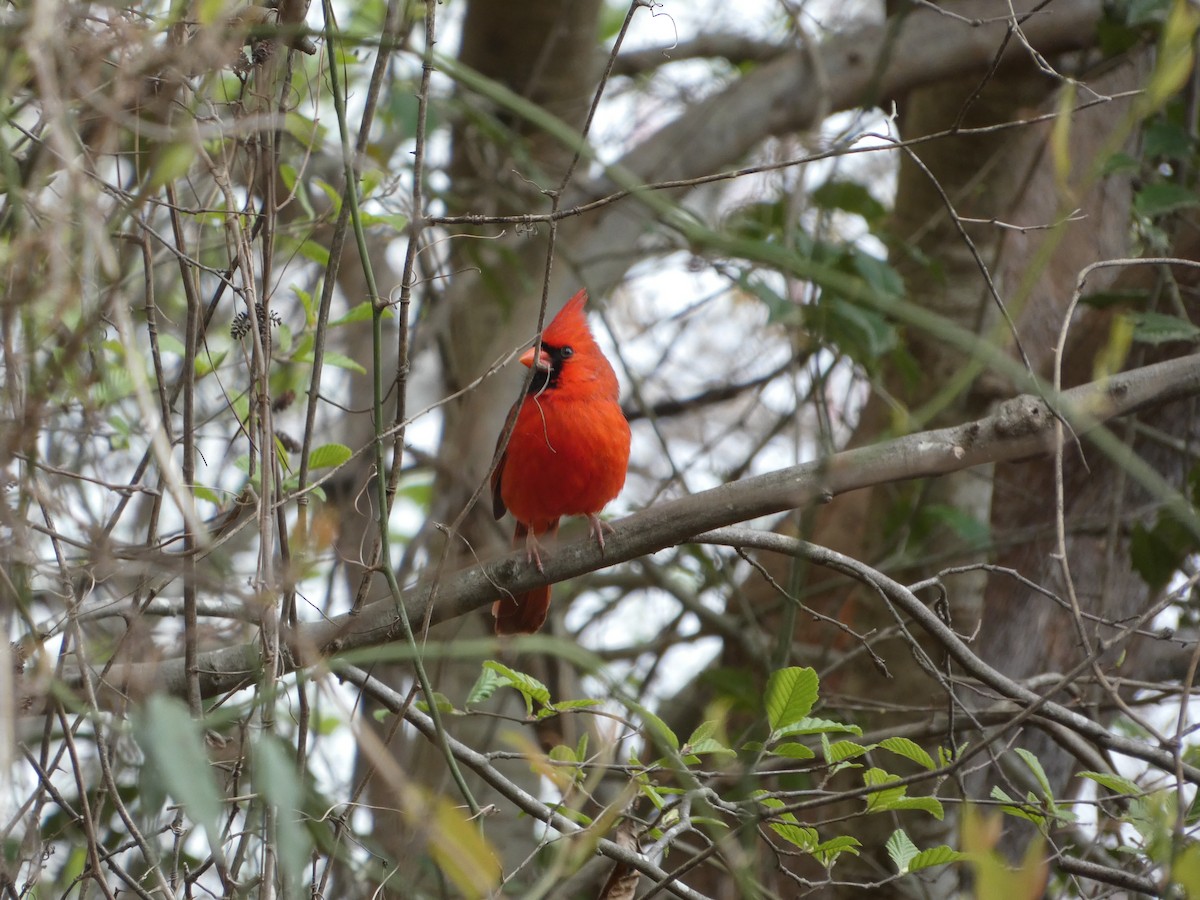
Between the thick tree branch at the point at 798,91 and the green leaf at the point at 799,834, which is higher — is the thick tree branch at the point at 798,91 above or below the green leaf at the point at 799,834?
above

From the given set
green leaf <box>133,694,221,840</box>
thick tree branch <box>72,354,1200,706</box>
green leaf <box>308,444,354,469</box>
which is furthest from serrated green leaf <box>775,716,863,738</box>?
green leaf <box>133,694,221,840</box>

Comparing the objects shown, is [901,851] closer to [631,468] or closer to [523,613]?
[523,613]

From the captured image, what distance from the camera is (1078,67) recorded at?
4027mm

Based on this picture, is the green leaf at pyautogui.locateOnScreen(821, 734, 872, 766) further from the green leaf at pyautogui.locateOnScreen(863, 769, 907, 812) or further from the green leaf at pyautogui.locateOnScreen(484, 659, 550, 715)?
the green leaf at pyautogui.locateOnScreen(484, 659, 550, 715)

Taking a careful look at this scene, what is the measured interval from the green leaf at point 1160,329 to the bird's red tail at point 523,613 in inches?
67.0

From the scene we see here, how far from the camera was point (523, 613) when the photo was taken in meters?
3.53

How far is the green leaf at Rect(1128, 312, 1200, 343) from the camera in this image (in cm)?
287

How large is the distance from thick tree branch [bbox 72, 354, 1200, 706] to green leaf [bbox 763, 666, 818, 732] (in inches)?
10.4

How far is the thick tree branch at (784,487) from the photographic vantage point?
2.01 metres

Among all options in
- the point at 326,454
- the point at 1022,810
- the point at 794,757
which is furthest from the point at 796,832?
the point at 326,454

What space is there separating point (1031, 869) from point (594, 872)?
1.91 m

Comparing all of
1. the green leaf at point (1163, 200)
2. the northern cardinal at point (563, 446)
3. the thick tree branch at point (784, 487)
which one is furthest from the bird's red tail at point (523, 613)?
the green leaf at point (1163, 200)

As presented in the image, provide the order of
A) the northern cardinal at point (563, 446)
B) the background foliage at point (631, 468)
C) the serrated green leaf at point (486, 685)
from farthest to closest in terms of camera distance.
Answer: the northern cardinal at point (563, 446) → the serrated green leaf at point (486, 685) → the background foliage at point (631, 468)

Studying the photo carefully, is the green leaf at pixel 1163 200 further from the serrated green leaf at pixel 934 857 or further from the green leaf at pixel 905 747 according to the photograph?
the serrated green leaf at pixel 934 857
